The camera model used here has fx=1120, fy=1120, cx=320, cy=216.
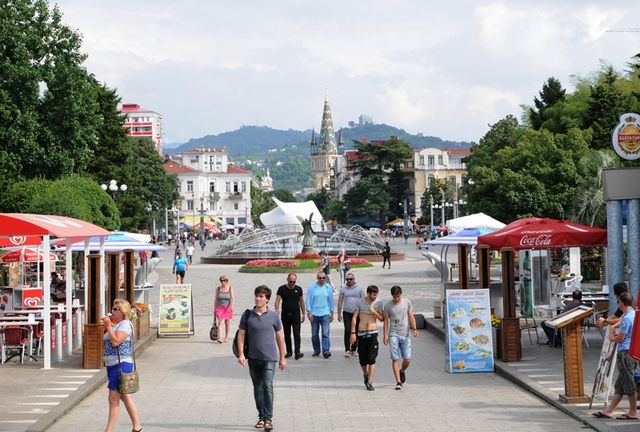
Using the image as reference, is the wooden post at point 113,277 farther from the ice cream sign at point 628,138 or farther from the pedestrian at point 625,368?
the pedestrian at point 625,368

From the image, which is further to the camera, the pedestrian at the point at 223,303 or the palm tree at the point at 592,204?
the palm tree at the point at 592,204

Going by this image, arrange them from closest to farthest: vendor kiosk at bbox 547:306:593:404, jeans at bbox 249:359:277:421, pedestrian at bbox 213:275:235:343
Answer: jeans at bbox 249:359:277:421, vendor kiosk at bbox 547:306:593:404, pedestrian at bbox 213:275:235:343

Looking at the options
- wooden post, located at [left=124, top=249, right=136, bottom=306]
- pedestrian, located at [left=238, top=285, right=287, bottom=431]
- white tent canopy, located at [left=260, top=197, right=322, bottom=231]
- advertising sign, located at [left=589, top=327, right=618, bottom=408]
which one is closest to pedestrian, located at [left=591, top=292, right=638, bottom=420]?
advertising sign, located at [left=589, top=327, right=618, bottom=408]

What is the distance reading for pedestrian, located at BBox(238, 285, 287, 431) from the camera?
12633 millimetres

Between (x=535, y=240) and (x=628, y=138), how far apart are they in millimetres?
3507

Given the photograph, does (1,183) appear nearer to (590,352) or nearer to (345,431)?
(590,352)

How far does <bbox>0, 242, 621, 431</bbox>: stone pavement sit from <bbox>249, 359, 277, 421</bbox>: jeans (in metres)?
0.34

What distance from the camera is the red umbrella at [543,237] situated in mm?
20766

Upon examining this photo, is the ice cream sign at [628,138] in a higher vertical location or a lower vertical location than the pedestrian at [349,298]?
higher

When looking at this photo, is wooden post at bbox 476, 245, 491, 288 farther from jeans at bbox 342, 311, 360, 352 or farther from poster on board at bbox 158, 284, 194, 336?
poster on board at bbox 158, 284, 194, 336

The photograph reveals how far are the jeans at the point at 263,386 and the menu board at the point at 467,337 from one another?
574 centimetres

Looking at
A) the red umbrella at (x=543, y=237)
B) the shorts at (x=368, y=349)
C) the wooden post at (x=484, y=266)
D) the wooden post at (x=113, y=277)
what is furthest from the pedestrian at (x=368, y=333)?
the wooden post at (x=113, y=277)

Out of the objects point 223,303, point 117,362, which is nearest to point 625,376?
point 117,362

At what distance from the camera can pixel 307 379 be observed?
17.5m
